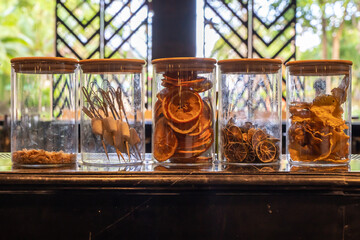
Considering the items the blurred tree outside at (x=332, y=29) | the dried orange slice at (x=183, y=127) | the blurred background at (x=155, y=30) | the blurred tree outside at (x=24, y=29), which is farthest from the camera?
the blurred tree outside at (x=24, y=29)

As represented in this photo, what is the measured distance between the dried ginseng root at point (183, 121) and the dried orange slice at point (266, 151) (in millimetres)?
105

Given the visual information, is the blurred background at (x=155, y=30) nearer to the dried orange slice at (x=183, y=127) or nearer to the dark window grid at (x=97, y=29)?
the dark window grid at (x=97, y=29)

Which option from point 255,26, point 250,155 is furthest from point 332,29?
point 250,155

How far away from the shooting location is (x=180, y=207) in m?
0.89

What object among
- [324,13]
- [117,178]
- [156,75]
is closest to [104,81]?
[156,75]

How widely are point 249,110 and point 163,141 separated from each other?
0.21 m

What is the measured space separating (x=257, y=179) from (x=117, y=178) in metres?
0.26

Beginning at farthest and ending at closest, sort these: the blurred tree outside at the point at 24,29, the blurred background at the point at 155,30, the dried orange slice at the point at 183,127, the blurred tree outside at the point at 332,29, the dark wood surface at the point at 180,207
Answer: the blurred tree outside at the point at 24,29, the blurred tree outside at the point at 332,29, the blurred background at the point at 155,30, the dried orange slice at the point at 183,127, the dark wood surface at the point at 180,207

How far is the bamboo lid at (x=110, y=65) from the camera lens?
104 cm

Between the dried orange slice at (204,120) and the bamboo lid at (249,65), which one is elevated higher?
the bamboo lid at (249,65)

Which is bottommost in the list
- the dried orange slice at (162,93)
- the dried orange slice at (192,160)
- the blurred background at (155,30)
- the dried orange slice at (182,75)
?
the dried orange slice at (192,160)

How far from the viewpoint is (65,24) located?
3.14 metres

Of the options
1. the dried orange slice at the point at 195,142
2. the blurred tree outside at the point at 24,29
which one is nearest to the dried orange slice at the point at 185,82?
the dried orange slice at the point at 195,142

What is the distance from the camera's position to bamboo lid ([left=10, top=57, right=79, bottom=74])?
1043 mm
